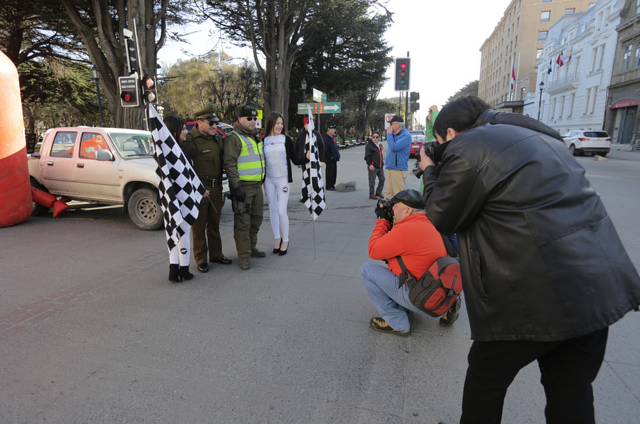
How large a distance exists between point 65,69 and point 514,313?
89.2 ft

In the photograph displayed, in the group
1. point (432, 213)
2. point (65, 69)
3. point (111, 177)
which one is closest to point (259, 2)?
point (65, 69)

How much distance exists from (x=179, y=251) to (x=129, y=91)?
7935 millimetres

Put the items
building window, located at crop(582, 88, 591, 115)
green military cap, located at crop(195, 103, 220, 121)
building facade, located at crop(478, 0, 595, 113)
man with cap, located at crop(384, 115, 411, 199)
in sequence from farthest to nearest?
building facade, located at crop(478, 0, 595, 113), building window, located at crop(582, 88, 591, 115), man with cap, located at crop(384, 115, 411, 199), green military cap, located at crop(195, 103, 220, 121)

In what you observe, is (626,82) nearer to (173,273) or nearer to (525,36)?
(525,36)

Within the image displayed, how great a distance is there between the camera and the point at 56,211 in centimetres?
740

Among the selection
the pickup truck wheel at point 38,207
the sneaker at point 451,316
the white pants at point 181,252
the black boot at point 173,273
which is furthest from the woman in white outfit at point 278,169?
the pickup truck wheel at point 38,207

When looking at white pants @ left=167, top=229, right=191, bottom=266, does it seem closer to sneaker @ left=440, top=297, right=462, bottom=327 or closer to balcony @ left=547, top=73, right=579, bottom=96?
sneaker @ left=440, top=297, right=462, bottom=327

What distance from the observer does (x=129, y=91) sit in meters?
10.3

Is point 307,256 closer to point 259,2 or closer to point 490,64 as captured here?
point 259,2

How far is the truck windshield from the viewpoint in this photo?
7.05m

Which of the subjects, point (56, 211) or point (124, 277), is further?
point (56, 211)

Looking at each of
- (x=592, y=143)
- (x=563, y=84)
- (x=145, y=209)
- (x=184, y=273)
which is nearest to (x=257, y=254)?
(x=184, y=273)

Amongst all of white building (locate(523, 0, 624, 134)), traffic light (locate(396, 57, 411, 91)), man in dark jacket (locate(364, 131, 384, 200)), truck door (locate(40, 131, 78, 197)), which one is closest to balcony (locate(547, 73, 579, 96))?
white building (locate(523, 0, 624, 134))

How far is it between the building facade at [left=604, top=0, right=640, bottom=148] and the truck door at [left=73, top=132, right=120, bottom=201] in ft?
113
